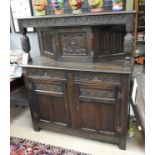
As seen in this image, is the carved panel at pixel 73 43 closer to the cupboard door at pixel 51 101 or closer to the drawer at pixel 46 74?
the drawer at pixel 46 74

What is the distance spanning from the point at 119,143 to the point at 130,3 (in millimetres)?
1532

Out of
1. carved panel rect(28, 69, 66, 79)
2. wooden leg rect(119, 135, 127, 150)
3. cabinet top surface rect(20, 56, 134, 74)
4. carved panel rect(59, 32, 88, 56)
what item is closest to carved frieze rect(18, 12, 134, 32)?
carved panel rect(59, 32, 88, 56)

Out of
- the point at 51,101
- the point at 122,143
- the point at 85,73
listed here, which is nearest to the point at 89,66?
the point at 85,73

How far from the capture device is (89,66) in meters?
1.67

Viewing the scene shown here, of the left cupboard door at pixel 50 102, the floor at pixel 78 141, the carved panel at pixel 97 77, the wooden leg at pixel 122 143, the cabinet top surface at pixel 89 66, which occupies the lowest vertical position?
the floor at pixel 78 141

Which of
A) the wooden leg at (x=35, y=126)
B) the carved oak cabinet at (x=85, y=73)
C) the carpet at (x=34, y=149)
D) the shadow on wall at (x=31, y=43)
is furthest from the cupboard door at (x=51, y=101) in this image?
the shadow on wall at (x=31, y=43)

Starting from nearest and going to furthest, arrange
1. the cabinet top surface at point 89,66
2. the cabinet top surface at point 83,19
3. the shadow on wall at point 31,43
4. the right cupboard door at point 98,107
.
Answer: the cabinet top surface at point 83,19 → the cabinet top surface at point 89,66 → the right cupboard door at point 98,107 → the shadow on wall at point 31,43

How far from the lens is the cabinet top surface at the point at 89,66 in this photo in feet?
5.05

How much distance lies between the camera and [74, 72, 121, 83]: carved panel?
1.56 meters

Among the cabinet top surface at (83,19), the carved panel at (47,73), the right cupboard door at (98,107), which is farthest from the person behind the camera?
the carved panel at (47,73)

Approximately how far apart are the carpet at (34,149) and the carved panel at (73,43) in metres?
1.05

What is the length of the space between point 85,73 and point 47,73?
0.43 m
